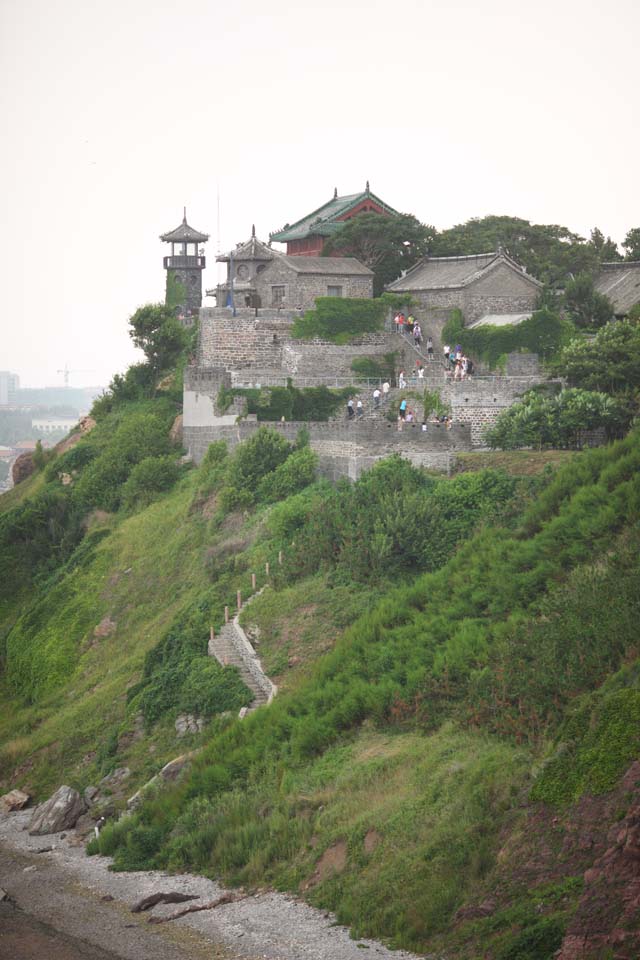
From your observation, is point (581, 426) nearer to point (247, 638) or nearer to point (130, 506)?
point (247, 638)

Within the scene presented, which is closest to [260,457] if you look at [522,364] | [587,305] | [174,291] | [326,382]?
[326,382]

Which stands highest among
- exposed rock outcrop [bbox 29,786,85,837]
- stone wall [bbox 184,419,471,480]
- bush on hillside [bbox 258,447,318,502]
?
stone wall [bbox 184,419,471,480]

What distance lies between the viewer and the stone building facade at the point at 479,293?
195ft

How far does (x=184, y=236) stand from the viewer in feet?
256

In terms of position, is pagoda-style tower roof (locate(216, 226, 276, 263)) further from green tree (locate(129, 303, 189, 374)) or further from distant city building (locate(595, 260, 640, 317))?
distant city building (locate(595, 260, 640, 317))

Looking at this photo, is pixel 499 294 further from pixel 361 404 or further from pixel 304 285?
pixel 361 404

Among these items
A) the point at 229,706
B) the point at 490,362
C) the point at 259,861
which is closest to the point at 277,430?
the point at 490,362

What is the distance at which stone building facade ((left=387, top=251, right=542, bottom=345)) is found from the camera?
→ 195 ft

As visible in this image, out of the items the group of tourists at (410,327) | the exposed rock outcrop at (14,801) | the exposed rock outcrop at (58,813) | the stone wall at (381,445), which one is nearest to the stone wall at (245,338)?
the group of tourists at (410,327)

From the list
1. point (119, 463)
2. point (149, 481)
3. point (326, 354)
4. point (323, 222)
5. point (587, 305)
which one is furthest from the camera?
point (323, 222)

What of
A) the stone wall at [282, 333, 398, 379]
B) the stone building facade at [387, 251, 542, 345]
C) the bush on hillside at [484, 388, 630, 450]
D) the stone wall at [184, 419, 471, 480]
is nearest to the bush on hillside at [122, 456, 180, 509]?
the stone wall at [282, 333, 398, 379]

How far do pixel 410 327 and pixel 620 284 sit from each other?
7.55m

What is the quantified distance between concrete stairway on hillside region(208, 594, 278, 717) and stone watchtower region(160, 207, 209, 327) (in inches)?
1311

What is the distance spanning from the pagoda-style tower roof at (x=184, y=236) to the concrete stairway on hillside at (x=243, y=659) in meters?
36.6
